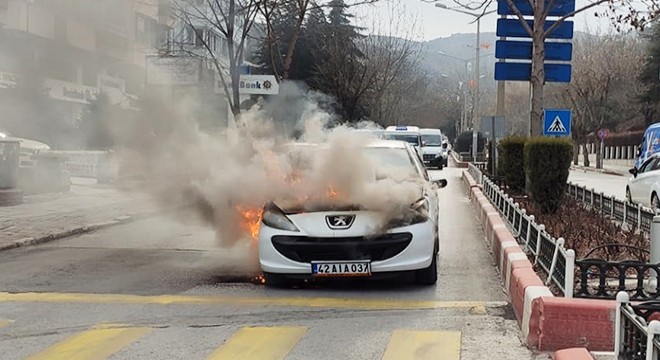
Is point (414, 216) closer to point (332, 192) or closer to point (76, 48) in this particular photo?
point (332, 192)

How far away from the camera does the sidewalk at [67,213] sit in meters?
10.3

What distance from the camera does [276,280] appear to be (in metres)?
6.69

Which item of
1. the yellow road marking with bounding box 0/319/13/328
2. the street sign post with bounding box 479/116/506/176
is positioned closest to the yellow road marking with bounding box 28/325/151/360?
the yellow road marking with bounding box 0/319/13/328

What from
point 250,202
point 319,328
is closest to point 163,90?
point 250,202

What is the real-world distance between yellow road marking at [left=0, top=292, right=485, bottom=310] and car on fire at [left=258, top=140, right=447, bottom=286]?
0.29 m

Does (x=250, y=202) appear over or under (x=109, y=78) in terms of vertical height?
under

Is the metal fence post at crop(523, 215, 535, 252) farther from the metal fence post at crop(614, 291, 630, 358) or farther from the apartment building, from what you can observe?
the apartment building

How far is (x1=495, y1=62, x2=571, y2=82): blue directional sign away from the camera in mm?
13922

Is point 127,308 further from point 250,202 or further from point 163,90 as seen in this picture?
point 163,90

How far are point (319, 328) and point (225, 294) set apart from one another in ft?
4.73

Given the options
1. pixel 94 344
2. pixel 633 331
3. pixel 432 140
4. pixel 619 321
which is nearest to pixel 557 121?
pixel 619 321

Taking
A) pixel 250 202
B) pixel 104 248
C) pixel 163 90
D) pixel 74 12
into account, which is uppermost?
pixel 74 12

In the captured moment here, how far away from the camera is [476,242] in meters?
10.1

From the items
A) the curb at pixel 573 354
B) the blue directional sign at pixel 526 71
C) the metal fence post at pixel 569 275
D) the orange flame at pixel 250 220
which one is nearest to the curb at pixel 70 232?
the orange flame at pixel 250 220
